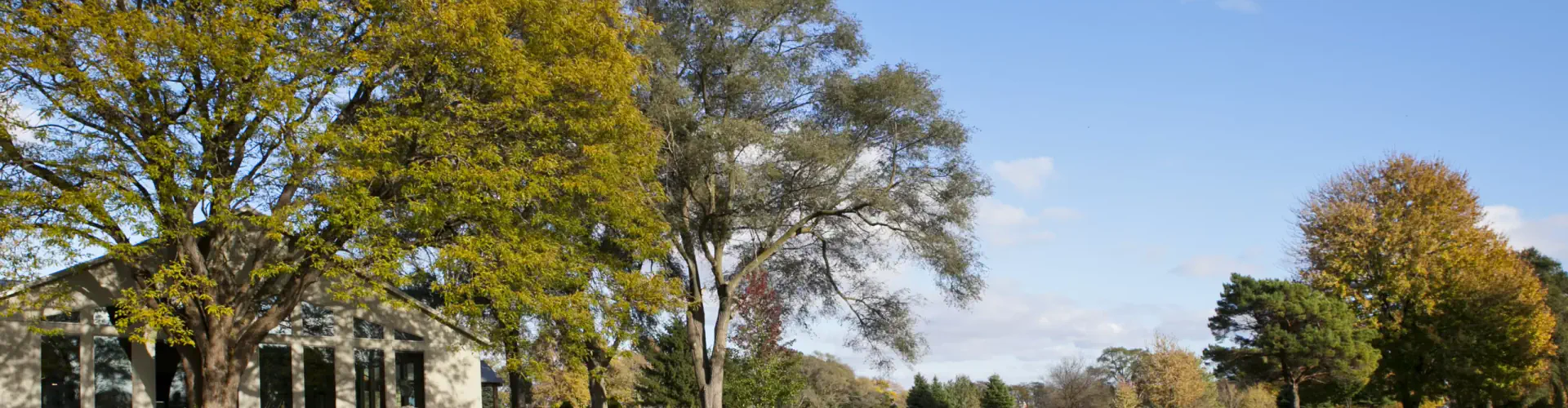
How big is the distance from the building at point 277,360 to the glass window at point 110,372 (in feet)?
0.04

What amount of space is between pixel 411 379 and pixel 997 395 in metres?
37.5

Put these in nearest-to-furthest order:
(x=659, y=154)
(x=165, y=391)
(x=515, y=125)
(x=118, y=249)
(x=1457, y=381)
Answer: (x=118, y=249), (x=515, y=125), (x=165, y=391), (x=659, y=154), (x=1457, y=381)

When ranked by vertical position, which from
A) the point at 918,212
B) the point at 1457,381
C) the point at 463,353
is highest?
the point at 918,212

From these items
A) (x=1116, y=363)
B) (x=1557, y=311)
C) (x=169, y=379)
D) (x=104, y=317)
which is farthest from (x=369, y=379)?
(x=1116, y=363)

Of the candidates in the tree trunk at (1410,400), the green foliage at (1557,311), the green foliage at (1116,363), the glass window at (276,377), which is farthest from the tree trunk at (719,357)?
the green foliage at (1116,363)

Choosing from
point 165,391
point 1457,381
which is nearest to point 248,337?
point 165,391

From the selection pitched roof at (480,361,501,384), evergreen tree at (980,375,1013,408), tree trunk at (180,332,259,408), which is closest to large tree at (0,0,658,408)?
tree trunk at (180,332,259,408)

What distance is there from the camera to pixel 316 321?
65.6ft

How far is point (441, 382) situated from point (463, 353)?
2.48 feet

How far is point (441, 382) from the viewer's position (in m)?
21.9

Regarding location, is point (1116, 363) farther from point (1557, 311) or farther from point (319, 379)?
point (319, 379)

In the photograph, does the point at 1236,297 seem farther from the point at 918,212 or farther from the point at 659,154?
the point at 659,154

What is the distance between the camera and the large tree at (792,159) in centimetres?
2161

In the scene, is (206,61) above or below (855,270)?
above
